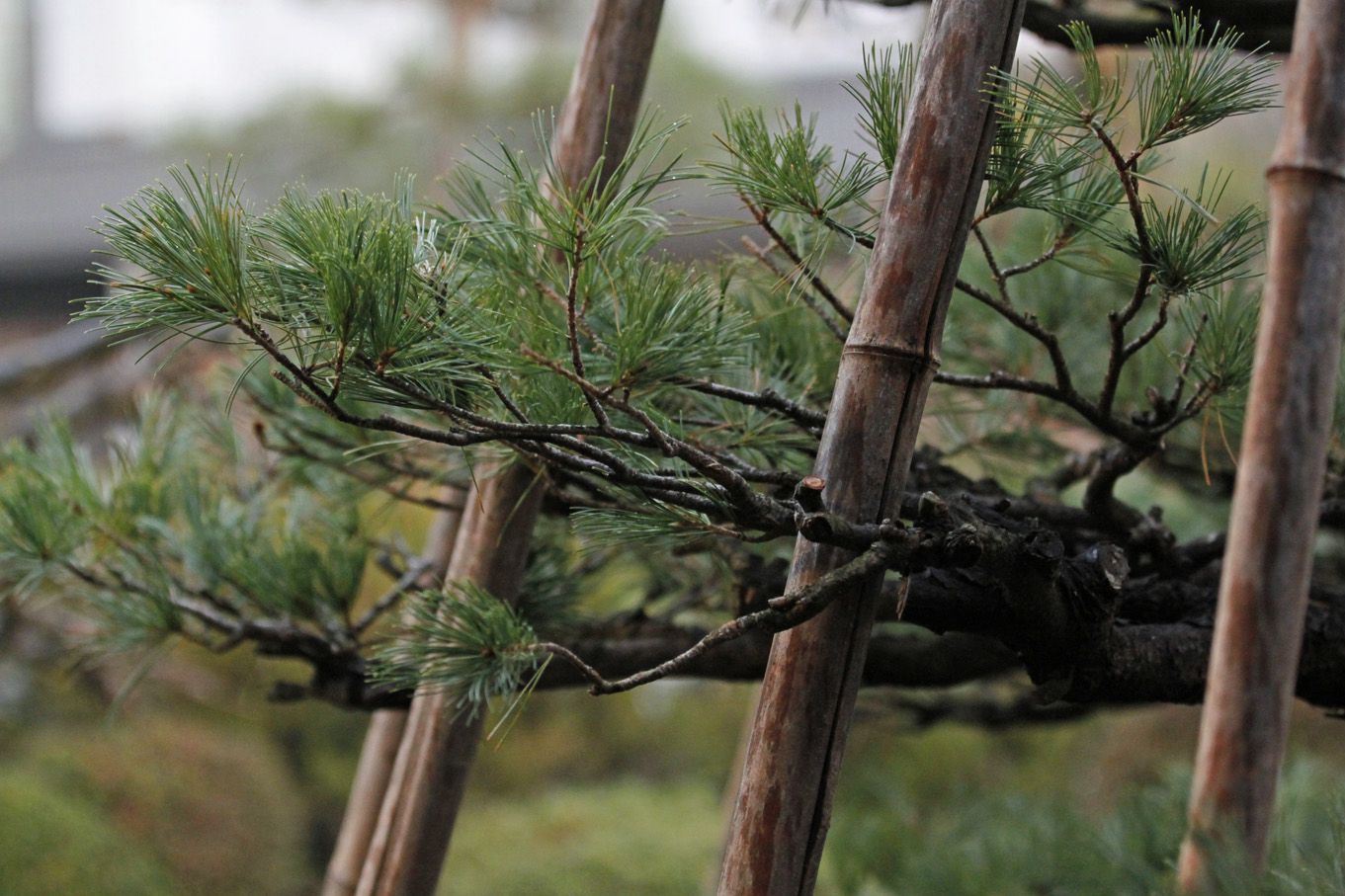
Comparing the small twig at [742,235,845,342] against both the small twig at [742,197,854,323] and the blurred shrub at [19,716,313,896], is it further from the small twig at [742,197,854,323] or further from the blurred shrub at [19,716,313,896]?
the blurred shrub at [19,716,313,896]

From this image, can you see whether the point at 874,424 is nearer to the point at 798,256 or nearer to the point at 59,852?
the point at 798,256

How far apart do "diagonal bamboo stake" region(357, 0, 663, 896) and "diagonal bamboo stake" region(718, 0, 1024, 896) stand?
0.76ft

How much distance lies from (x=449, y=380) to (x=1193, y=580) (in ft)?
1.35

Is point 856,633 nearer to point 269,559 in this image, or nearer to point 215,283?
point 215,283

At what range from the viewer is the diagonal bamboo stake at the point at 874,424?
0.44 meters

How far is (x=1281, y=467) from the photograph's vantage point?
0.36 metres

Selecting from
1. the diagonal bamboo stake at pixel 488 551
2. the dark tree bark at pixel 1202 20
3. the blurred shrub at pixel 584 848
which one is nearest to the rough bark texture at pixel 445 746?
the diagonal bamboo stake at pixel 488 551

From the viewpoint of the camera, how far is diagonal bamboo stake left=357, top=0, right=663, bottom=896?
2.10 ft

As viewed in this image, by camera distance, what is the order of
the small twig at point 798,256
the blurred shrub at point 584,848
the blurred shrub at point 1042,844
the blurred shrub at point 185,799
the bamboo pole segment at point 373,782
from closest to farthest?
the small twig at point 798,256, the blurred shrub at point 1042,844, the bamboo pole segment at point 373,782, the blurred shrub at point 185,799, the blurred shrub at point 584,848

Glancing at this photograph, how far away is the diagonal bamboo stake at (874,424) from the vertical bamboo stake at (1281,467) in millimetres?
106

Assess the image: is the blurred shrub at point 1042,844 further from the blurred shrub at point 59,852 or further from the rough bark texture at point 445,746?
the blurred shrub at point 59,852

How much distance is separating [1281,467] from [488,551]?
0.41 metres

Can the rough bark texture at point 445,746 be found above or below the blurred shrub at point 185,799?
above

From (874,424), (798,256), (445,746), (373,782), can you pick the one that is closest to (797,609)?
(874,424)
